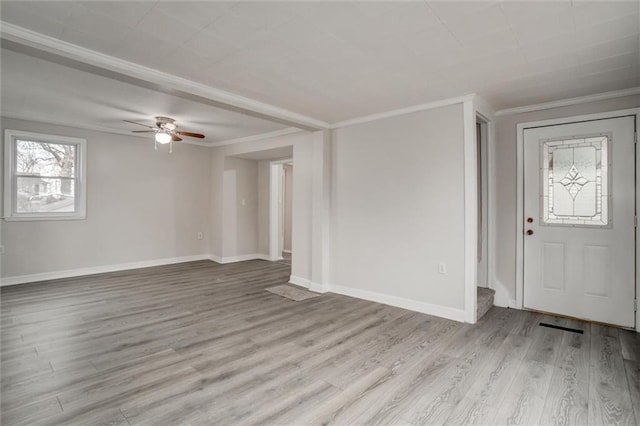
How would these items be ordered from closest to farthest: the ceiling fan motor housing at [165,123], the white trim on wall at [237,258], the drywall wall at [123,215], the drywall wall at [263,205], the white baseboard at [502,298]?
the white baseboard at [502,298] → the ceiling fan motor housing at [165,123] → the drywall wall at [123,215] → the white trim on wall at [237,258] → the drywall wall at [263,205]

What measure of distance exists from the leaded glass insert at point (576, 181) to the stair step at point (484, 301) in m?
1.09

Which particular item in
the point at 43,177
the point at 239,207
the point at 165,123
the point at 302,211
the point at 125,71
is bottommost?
the point at 302,211

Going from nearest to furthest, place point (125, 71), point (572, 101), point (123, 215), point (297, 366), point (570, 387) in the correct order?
point (570, 387), point (297, 366), point (125, 71), point (572, 101), point (123, 215)

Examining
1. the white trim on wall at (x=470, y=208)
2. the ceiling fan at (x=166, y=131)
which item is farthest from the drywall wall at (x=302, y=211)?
the white trim on wall at (x=470, y=208)

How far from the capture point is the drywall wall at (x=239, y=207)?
23.0ft

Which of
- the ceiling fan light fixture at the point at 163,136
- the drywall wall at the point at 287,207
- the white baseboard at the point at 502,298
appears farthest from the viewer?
the drywall wall at the point at 287,207

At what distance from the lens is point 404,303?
407cm

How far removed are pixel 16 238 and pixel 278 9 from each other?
546 cm

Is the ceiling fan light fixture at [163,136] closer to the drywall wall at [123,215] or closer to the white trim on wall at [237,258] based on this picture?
the drywall wall at [123,215]

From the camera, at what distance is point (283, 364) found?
8.59 ft

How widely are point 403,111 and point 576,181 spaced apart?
2131 millimetres

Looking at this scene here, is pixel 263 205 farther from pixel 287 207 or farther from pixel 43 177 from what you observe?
pixel 43 177

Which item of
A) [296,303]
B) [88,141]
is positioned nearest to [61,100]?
[88,141]

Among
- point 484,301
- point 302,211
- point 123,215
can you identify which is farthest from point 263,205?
point 484,301
